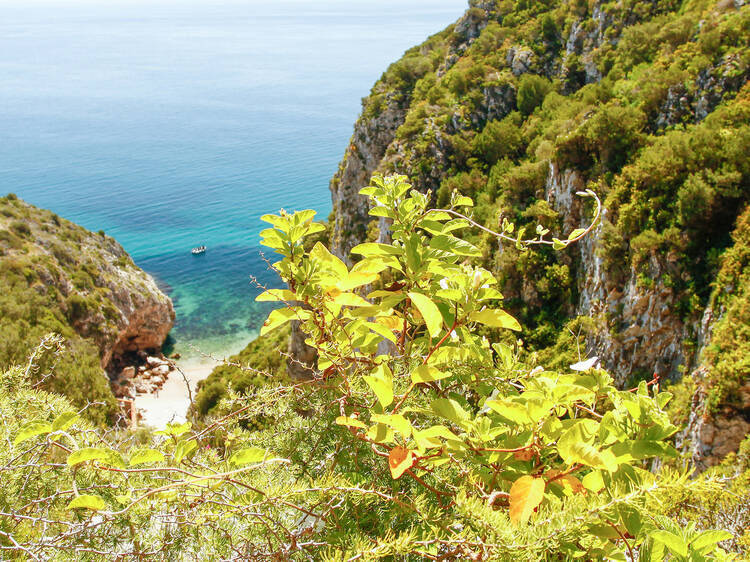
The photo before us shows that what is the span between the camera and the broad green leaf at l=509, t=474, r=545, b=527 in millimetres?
1020

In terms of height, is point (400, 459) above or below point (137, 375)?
above

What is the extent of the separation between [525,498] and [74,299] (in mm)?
34433

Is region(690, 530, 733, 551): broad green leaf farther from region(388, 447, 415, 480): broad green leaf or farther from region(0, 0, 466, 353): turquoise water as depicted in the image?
region(0, 0, 466, 353): turquoise water

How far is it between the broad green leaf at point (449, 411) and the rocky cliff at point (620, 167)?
944 centimetres

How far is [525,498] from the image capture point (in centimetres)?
105

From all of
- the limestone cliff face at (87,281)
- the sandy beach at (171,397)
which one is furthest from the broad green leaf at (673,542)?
the limestone cliff face at (87,281)

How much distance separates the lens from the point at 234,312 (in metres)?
39.8

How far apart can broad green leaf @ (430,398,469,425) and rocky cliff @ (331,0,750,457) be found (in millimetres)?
9439

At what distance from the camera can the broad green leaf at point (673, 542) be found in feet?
2.92

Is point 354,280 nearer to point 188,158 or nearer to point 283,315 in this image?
point 283,315

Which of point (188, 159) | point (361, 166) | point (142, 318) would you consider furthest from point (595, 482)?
point (188, 159)

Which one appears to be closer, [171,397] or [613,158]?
[613,158]

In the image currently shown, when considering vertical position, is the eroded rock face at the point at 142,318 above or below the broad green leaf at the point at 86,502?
below

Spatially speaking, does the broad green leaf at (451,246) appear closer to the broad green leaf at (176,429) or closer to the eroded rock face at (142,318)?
the broad green leaf at (176,429)
